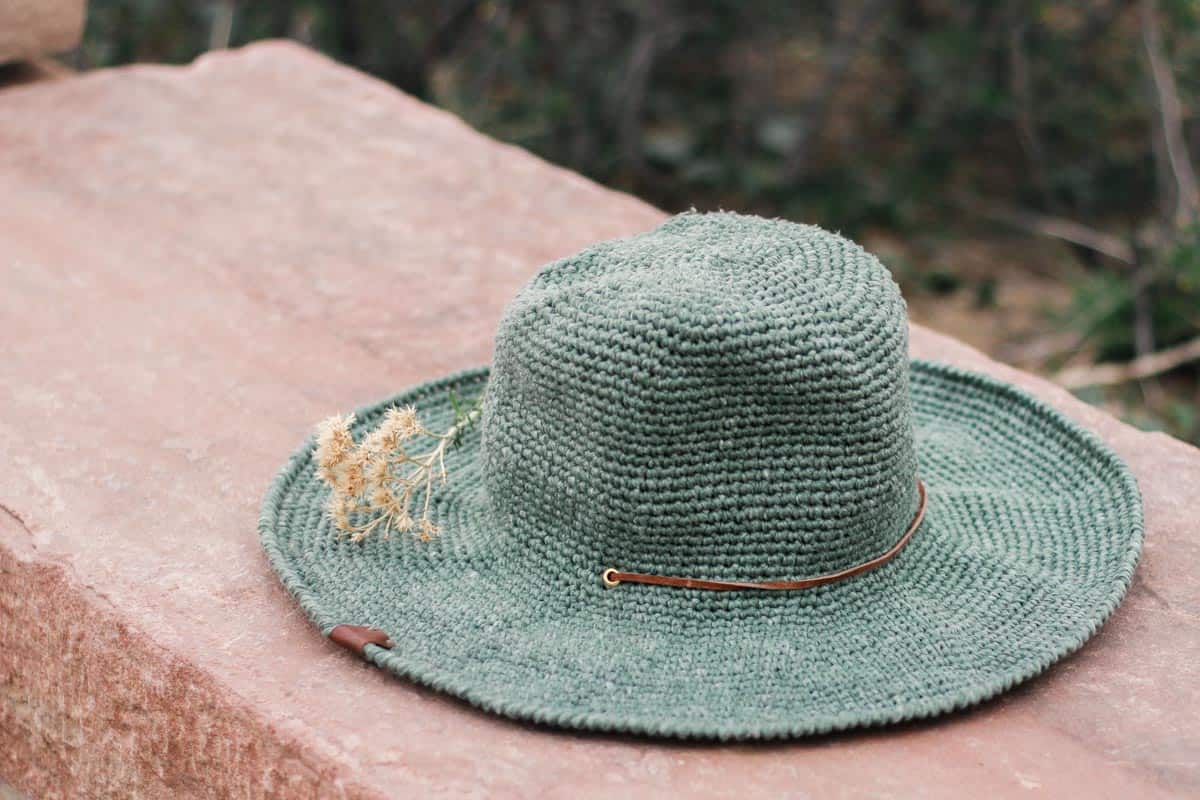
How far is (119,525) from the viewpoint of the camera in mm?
1539

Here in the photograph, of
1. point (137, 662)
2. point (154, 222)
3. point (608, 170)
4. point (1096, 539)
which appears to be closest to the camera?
point (137, 662)

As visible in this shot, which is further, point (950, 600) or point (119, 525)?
point (119, 525)

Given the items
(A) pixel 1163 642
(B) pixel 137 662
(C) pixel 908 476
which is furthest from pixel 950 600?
(B) pixel 137 662

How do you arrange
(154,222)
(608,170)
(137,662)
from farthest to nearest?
(608,170)
(154,222)
(137,662)

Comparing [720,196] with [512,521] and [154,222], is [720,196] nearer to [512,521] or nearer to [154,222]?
[154,222]

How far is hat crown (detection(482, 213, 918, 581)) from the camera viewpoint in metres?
1.28

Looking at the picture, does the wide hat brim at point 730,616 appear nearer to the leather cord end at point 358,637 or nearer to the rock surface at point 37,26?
the leather cord end at point 358,637

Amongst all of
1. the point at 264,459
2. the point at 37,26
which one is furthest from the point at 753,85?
the point at 264,459

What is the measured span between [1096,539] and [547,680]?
0.61 meters

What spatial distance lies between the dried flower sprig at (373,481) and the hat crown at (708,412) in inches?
4.4

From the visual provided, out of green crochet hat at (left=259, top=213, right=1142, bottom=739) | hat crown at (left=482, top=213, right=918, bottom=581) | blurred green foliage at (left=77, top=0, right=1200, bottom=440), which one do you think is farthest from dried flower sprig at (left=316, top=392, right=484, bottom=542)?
blurred green foliage at (left=77, top=0, right=1200, bottom=440)

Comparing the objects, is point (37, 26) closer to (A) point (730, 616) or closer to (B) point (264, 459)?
(B) point (264, 459)

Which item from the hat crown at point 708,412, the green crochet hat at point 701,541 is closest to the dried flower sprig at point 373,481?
the green crochet hat at point 701,541

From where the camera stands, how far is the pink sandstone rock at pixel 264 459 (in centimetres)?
123
